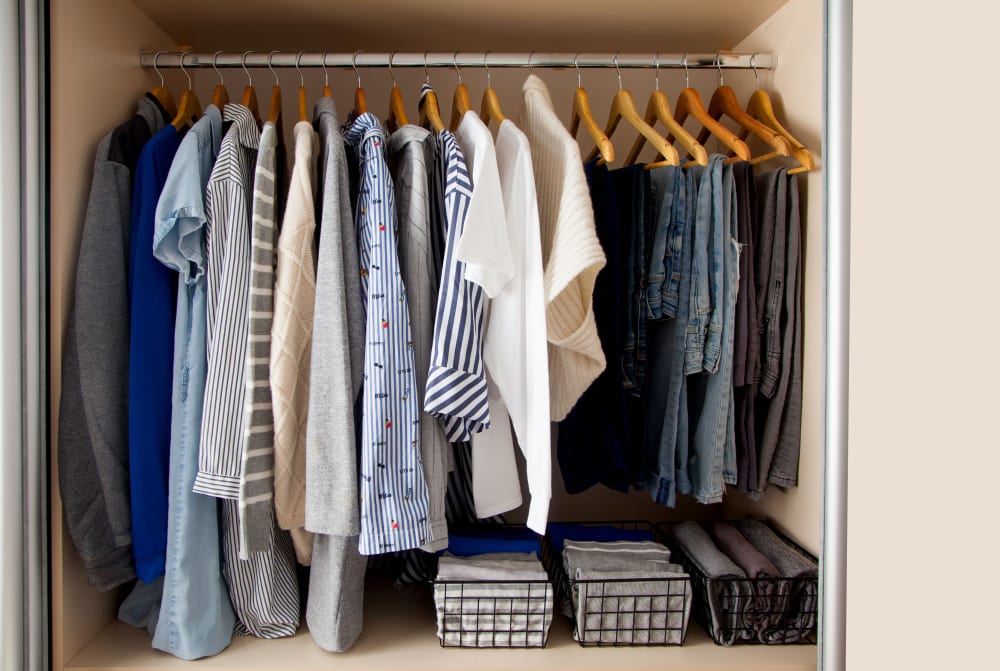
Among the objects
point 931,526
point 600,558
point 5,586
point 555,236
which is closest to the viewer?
point 931,526

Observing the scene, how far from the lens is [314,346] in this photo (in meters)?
0.91

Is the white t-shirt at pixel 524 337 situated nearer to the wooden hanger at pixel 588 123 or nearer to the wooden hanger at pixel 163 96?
the wooden hanger at pixel 588 123

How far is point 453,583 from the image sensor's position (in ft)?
3.28

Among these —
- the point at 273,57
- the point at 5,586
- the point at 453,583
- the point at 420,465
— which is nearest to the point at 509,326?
the point at 420,465

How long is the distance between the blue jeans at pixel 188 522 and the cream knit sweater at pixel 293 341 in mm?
129

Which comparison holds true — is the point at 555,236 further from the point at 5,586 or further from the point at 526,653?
the point at 5,586

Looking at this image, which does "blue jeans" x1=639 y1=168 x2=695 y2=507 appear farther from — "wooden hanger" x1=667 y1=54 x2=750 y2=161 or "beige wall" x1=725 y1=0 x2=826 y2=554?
"beige wall" x1=725 y1=0 x2=826 y2=554

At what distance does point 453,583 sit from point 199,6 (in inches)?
43.4

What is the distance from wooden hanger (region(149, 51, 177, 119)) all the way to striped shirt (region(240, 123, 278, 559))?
0.32 meters

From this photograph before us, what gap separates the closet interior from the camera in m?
0.93

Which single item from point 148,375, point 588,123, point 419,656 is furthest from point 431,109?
point 419,656

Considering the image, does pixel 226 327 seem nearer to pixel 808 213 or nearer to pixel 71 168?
pixel 71 168

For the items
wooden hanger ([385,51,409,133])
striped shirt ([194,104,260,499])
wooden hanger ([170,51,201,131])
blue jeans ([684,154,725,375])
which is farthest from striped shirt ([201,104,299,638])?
blue jeans ([684,154,725,375])

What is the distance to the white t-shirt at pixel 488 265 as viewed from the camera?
0.89 metres
